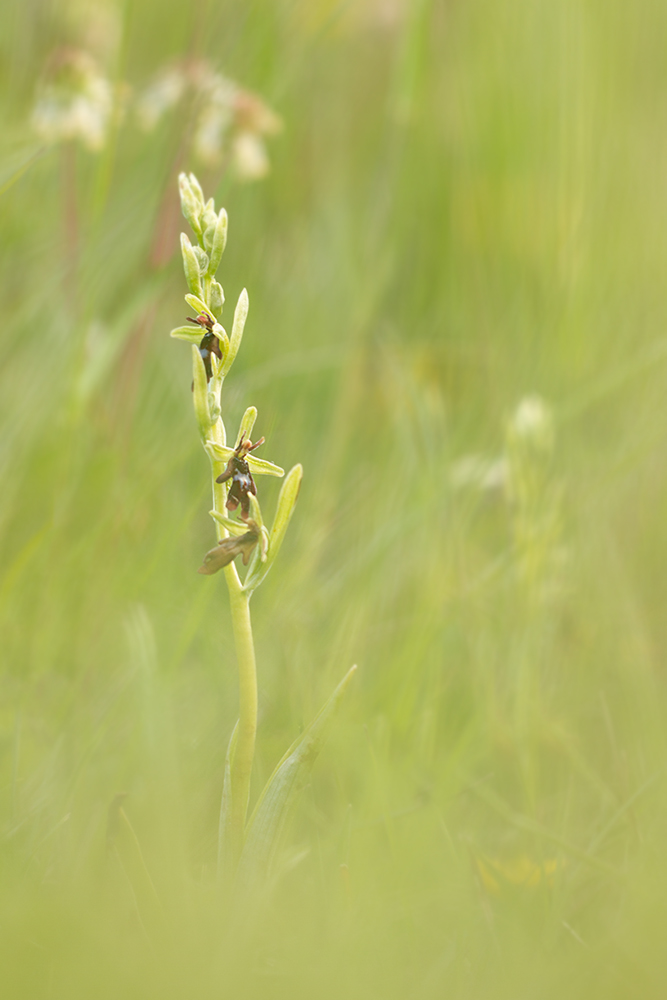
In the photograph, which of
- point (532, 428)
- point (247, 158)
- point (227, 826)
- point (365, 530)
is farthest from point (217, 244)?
point (247, 158)

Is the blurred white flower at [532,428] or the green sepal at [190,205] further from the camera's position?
the blurred white flower at [532,428]

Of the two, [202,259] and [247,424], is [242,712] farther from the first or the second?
[202,259]

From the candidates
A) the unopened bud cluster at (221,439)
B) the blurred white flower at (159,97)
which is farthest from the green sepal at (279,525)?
the blurred white flower at (159,97)

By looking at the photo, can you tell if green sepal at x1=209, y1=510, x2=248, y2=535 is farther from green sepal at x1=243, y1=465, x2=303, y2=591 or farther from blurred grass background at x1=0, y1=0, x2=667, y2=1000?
blurred grass background at x1=0, y1=0, x2=667, y2=1000

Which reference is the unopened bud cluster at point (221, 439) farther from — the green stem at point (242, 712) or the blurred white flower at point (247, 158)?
the blurred white flower at point (247, 158)

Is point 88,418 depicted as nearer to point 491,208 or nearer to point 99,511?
point 99,511

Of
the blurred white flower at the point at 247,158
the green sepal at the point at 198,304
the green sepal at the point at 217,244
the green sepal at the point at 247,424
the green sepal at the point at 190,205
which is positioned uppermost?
the blurred white flower at the point at 247,158

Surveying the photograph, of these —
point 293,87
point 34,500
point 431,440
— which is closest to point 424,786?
point 431,440
